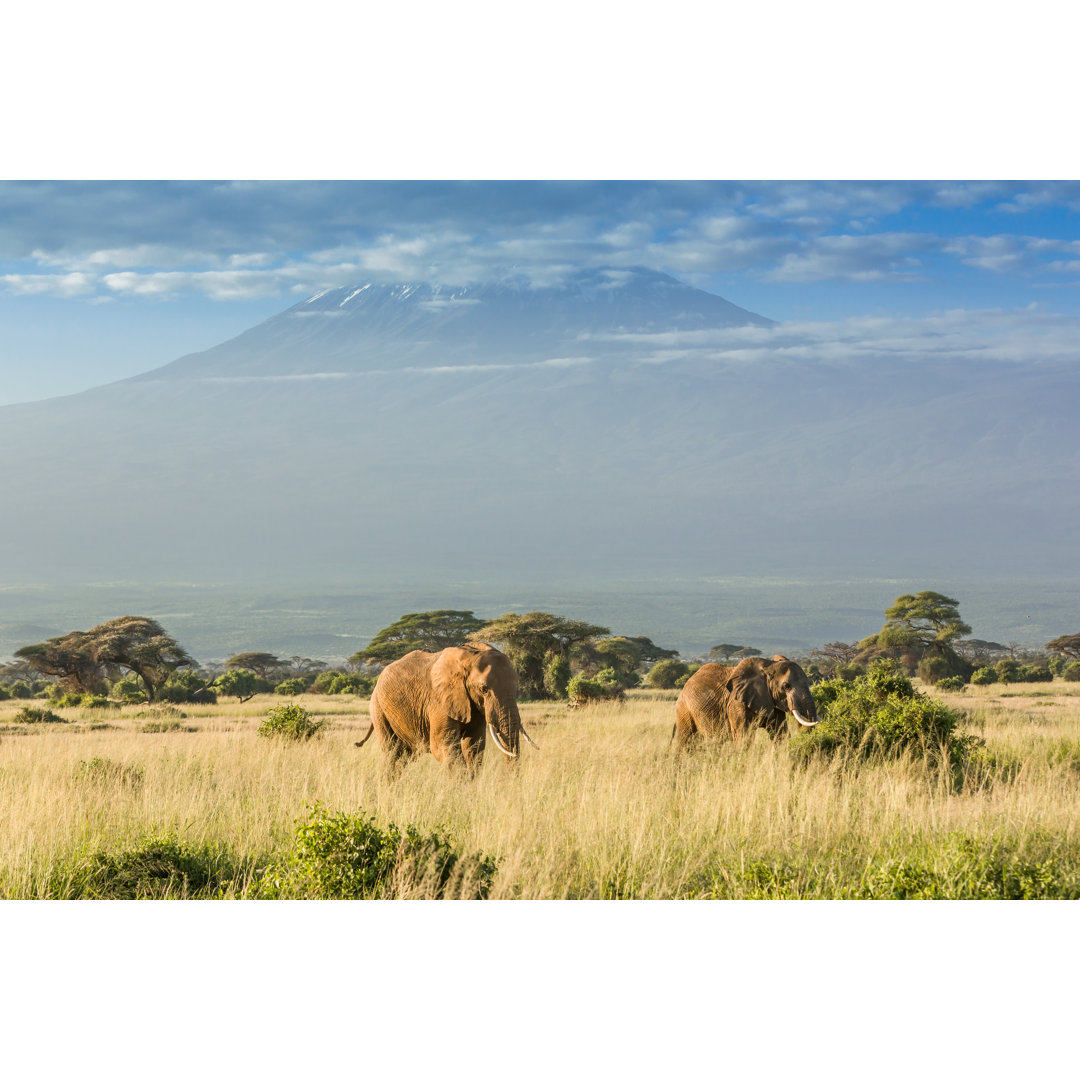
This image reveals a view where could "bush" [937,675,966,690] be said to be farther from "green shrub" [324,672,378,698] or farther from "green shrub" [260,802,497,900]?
"green shrub" [260,802,497,900]

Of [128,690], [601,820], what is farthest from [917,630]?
[601,820]

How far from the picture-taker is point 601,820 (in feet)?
25.4

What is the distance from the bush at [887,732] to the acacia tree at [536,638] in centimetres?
1850

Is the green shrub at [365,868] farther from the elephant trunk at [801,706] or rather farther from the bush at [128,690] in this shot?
the bush at [128,690]

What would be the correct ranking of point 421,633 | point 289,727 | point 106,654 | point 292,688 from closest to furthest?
1. point 289,727
2. point 106,654
3. point 292,688
4. point 421,633

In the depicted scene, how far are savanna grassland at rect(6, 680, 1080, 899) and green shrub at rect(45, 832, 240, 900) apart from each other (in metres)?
0.02

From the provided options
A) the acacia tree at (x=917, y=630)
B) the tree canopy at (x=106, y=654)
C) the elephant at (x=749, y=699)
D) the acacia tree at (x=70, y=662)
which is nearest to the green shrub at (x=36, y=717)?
the tree canopy at (x=106, y=654)

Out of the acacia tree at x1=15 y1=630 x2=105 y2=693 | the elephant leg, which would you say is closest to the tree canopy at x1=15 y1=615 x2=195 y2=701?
the acacia tree at x1=15 y1=630 x2=105 y2=693

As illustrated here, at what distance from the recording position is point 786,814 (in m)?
8.00

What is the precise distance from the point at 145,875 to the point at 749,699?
7143mm

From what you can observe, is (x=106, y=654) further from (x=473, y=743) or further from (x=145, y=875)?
(x=145, y=875)

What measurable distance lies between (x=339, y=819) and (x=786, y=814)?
11.9 feet

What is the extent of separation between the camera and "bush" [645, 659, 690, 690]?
1454 inches
